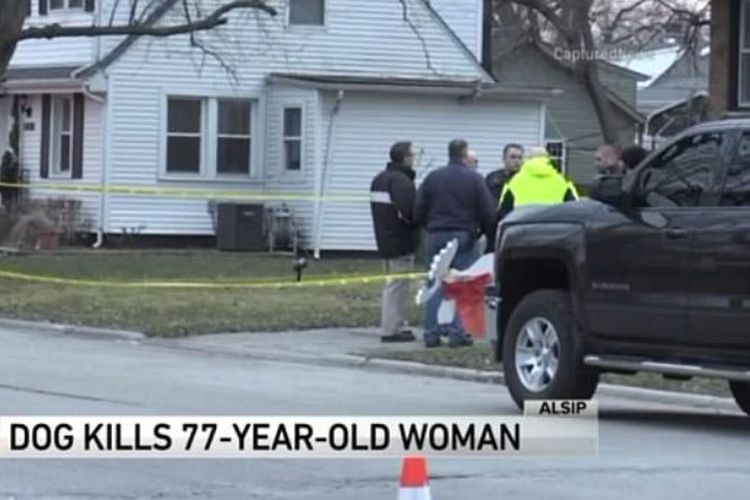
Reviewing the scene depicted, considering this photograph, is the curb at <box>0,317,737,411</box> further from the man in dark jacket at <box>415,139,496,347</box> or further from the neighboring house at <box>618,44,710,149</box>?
the neighboring house at <box>618,44,710,149</box>

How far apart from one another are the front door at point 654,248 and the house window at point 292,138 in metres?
24.7

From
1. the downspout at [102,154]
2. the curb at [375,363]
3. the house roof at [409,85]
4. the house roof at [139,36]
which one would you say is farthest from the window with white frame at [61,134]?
the curb at [375,363]

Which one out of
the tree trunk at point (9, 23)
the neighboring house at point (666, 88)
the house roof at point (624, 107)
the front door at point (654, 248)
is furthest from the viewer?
the neighboring house at point (666, 88)

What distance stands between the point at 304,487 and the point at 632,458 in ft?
8.14

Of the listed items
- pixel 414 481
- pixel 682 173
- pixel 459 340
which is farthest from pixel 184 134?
pixel 414 481

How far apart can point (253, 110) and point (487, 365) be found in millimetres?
21623

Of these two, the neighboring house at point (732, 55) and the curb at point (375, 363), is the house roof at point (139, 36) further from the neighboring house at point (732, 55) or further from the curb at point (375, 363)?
the curb at point (375, 363)

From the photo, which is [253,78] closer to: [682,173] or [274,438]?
[682,173]

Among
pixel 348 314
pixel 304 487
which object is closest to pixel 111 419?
pixel 304 487

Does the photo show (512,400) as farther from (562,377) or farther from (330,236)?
(330,236)

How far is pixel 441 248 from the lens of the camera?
66.8 ft

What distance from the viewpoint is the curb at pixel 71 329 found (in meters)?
22.5

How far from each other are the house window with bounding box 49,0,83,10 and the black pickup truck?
2544cm

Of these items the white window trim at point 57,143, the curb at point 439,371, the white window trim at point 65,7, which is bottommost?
the curb at point 439,371
